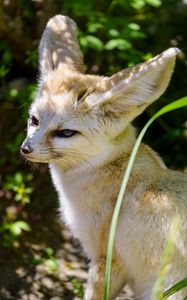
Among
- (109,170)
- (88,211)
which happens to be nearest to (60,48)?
(109,170)

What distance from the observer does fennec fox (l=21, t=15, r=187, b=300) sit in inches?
156

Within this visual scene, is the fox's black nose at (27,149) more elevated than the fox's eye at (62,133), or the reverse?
the fox's eye at (62,133)

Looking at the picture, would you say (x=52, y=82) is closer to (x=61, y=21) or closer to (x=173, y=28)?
(x=61, y=21)

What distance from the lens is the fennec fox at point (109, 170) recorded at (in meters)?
3.96

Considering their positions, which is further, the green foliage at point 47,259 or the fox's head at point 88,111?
the green foliage at point 47,259

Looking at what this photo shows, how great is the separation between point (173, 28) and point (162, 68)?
297 cm

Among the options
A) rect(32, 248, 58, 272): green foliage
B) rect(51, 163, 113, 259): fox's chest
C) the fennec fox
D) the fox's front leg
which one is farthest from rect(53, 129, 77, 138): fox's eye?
rect(32, 248, 58, 272): green foliage

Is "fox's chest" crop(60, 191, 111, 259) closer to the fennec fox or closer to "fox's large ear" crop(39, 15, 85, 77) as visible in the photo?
the fennec fox

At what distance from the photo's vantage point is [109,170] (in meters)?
4.23

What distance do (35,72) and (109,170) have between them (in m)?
2.29

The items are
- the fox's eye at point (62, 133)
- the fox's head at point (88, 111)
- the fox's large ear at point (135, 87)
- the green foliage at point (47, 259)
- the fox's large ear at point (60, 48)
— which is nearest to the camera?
the fox's large ear at point (135, 87)

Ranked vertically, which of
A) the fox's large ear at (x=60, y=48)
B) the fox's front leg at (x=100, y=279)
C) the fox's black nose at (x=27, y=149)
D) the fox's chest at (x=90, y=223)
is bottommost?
the fox's front leg at (x=100, y=279)

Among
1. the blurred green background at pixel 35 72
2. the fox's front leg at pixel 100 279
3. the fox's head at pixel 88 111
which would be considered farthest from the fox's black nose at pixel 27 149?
the blurred green background at pixel 35 72

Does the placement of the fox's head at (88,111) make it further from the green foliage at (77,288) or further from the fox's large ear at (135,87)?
the green foliage at (77,288)
